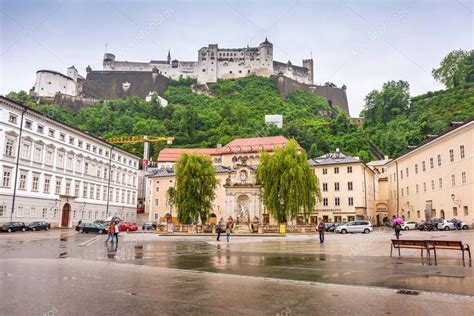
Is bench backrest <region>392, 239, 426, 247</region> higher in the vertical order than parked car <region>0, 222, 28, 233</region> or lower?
higher

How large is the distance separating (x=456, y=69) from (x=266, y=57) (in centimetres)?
6917

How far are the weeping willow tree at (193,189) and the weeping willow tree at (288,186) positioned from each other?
6.94 m

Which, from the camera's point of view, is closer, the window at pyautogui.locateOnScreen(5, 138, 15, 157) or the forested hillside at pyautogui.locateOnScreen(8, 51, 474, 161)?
the window at pyautogui.locateOnScreen(5, 138, 15, 157)

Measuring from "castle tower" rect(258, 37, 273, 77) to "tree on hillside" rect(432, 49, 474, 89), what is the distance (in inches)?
2444

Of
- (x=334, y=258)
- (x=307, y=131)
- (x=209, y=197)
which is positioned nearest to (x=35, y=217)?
(x=209, y=197)

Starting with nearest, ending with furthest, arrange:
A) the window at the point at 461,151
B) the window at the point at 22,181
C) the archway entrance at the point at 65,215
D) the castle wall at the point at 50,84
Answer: the window at the point at 461,151 → the window at the point at 22,181 → the archway entrance at the point at 65,215 → the castle wall at the point at 50,84

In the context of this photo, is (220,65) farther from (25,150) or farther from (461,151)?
(461,151)

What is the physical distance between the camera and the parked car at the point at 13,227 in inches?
1614

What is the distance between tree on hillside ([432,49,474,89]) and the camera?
105m

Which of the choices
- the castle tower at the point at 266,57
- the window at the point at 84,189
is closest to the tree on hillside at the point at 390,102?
the castle tower at the point at 266,57

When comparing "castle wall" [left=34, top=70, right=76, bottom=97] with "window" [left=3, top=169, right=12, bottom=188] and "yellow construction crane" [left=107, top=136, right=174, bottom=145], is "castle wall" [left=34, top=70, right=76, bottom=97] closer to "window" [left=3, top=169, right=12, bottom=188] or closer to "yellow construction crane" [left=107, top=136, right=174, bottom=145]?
"yellow construction crane" [left=107, top=136, right=174, bottom=145]

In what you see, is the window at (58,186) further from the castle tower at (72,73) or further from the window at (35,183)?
the castle tower at (72,73)

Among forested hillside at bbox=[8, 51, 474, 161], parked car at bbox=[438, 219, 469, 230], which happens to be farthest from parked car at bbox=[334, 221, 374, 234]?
forested hillside at bbox=[8, 51, 474, 161]

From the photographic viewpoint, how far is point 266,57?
6078 inches
